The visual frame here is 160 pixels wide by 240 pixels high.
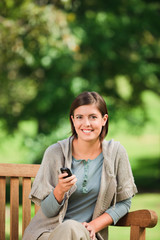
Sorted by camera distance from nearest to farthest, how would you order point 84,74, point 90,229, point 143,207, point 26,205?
point 90,229, point 26,205, point 143,207, point 84,74

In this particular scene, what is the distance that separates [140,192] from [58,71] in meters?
3.67

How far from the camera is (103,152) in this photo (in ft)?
10.1

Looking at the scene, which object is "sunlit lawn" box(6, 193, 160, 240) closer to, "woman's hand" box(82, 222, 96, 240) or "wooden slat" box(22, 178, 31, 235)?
"wooden slat" box(22, 178, 31, 235)

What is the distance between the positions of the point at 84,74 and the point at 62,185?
588cm

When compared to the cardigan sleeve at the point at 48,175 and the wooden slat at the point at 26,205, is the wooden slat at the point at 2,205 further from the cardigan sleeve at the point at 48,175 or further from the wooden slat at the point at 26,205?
the cardigan sleeve at the point at 48,175

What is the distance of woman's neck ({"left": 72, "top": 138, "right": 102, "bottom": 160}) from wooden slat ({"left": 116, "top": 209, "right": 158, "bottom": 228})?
460 millimetres

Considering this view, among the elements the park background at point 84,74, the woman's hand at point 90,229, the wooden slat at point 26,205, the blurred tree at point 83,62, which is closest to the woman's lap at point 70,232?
the woman's hand at point 90,229

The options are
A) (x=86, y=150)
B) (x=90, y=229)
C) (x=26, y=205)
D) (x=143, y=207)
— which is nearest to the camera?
(x=90, y=229)

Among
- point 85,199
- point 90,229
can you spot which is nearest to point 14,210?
point 85,199

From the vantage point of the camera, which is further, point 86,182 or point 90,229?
point 86,182

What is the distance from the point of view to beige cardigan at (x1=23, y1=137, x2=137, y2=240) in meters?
2.99

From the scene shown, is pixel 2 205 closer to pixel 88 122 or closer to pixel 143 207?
pixel 88 122

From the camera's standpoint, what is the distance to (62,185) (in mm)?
2793

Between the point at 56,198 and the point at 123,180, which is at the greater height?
the point at 123,180
